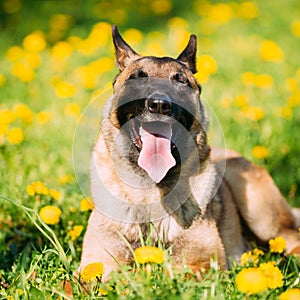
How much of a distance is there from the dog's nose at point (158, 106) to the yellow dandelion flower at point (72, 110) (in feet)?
8.48

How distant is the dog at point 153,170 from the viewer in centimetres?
348

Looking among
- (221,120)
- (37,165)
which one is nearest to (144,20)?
(221,120)

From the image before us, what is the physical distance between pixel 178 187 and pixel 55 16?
23.8 feet

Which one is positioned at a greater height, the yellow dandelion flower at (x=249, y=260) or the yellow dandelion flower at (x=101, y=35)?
the yellow dandelion flower at (x=101, y=35)

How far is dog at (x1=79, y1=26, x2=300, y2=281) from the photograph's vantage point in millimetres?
3479

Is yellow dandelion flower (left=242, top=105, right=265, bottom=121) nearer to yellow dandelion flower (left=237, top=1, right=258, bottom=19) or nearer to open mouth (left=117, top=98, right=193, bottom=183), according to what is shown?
open mouth (left=117, top=98, right=193, bottom=183)

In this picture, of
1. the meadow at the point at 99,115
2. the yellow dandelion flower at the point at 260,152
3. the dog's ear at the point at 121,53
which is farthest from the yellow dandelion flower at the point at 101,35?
the dog's ear at the point at 121,53

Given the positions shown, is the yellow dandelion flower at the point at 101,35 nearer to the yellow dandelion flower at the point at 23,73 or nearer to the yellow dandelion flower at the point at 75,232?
the yellow dandelion flower at the point at 23,73

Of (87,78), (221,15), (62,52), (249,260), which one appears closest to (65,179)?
(249,260)

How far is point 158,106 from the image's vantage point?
3.32 metres

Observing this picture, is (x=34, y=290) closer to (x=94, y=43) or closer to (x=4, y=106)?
(x=4, y=106)

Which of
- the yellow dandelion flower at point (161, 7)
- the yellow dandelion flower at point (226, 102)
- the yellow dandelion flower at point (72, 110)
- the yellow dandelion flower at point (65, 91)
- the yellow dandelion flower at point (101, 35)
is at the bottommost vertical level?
the yellow dandelion flower at point (72, 110)

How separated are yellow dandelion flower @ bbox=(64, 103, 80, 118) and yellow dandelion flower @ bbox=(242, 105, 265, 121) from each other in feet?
5.85

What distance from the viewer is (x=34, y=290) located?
292cm
